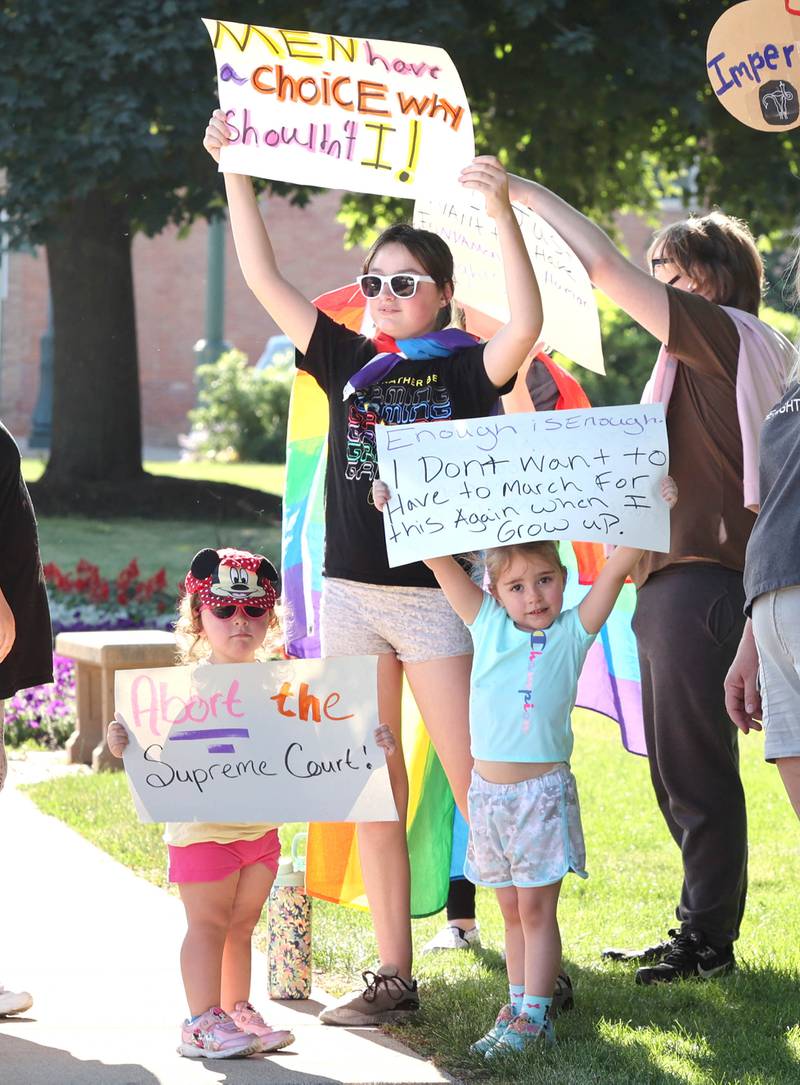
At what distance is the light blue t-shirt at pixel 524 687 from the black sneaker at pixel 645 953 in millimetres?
1047

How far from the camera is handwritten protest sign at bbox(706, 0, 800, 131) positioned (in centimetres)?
420

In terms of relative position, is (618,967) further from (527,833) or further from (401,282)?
(401,282)

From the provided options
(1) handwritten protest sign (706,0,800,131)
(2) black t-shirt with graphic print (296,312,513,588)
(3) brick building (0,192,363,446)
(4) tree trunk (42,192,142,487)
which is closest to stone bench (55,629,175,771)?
(2) black t-shirt with graphic print (296,312,513,588)

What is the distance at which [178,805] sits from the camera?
400 cm

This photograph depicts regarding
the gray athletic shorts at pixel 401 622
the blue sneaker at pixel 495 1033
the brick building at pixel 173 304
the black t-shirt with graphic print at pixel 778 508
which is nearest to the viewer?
the black t-shirt with graphic print at pixel 778 508

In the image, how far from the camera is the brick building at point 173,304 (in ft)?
106

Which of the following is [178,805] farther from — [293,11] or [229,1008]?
[293,11]

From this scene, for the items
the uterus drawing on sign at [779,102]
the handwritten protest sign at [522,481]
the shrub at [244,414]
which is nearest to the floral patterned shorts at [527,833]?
the handwritten protest sign at [522,481]

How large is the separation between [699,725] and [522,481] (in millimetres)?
971

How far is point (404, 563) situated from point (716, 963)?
1557 millimetres

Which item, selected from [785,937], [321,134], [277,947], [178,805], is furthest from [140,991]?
[321,134]

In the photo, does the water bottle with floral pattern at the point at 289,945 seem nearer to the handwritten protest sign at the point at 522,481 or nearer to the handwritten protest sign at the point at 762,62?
the handwritten protest sign at the point at 522,481

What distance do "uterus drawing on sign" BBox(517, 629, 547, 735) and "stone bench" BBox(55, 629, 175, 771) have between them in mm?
4127

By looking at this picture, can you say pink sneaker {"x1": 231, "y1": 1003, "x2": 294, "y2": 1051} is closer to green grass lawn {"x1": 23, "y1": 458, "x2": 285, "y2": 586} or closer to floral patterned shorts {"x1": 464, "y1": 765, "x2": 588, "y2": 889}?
floral patterned shorts {"x1": 464, "y1": 765, "x2": 588, "y2": 889}
